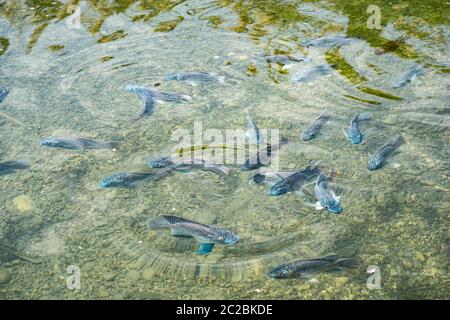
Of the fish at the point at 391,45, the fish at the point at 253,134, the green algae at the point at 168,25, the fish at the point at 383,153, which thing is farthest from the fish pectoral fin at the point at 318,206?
the green algae at the point at 168,25

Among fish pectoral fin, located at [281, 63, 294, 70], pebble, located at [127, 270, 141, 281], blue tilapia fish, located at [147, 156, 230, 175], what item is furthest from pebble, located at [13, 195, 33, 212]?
fish pectoral fin, located at [281, 63, 294, 70]

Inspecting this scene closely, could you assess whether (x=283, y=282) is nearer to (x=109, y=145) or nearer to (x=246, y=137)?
(x=246, y=137)

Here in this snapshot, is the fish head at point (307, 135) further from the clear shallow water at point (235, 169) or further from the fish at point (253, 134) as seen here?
the fish at point (253, 134)

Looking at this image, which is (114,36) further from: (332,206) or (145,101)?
(332,206)

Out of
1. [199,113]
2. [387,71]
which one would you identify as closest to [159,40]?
[199,113]

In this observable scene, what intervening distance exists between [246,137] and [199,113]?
2.49 ft

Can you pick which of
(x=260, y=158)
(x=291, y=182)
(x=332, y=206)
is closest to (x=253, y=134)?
(x=260, y=158)

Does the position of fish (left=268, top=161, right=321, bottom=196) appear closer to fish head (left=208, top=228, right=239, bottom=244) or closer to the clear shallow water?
the clear shallow water

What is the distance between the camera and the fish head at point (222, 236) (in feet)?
14.4

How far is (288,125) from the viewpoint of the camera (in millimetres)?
5898

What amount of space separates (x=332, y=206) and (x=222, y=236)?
100 centimetres

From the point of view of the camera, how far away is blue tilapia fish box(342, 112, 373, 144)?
17.8ft

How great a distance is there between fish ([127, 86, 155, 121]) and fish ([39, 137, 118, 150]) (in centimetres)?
60

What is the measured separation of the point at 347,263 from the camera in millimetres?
4191
